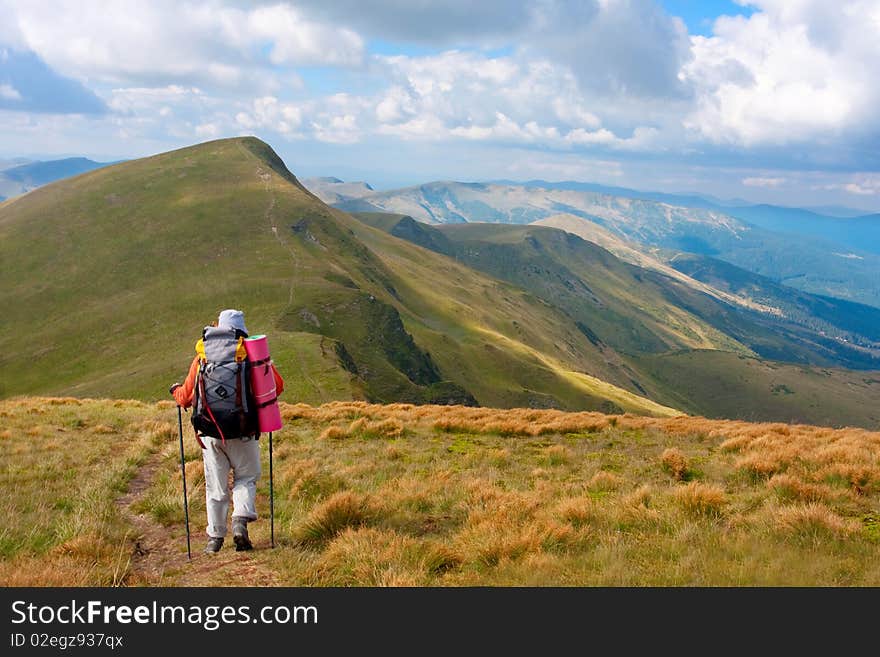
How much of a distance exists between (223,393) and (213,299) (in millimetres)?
97501

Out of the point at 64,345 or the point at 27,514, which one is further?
the point at 64,345

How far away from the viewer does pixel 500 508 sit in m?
8.87

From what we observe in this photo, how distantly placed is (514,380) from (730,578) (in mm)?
127064

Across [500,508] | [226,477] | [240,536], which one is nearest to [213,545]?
[240,536]

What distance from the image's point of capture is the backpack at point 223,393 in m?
7.88

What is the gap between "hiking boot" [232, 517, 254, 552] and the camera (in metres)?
7.94

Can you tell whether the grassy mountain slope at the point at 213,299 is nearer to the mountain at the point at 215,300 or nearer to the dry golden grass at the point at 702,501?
the mountain at the point at 215,300

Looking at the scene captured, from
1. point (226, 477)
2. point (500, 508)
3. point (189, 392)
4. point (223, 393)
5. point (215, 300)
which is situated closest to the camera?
point (223, 393)

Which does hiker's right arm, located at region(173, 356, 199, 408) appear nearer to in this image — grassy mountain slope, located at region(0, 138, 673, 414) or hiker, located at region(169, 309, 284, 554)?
hiker, located at region(169, 309, 284, 554)

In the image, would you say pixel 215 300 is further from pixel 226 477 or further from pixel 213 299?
pixel 226 477

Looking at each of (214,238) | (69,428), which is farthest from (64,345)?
(69,428)

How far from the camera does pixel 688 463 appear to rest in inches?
519

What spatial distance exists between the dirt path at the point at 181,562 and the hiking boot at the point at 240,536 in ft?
0.31
